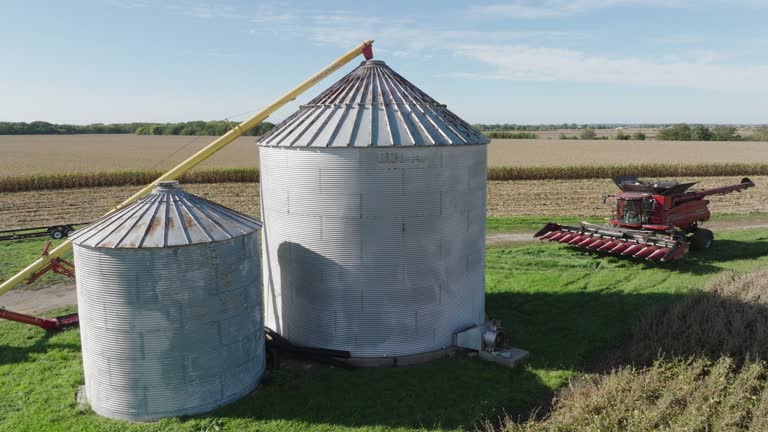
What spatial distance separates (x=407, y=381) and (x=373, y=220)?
354cm

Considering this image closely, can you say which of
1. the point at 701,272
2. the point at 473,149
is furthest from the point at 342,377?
the point at 701,272

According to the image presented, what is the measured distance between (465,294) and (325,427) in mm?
4972

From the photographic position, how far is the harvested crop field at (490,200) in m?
31.5

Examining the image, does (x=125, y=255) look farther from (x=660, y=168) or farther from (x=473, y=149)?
(x=660, y=168)

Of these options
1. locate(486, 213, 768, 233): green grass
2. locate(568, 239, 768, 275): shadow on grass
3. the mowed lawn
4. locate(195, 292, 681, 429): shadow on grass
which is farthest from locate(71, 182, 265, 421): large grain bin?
locate(486, 213, 768, 233): green grass

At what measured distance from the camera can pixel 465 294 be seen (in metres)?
13.6

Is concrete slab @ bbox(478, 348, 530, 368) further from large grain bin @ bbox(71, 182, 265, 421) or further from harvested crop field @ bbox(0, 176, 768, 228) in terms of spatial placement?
harvested crop field @ bbox(0, 176, 768, 228)

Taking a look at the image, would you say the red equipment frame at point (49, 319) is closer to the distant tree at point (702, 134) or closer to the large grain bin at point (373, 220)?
the large grain bin at point (373, 220)

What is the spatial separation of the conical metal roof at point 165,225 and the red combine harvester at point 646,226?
49.2 feet

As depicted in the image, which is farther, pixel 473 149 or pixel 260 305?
pixel 473 149

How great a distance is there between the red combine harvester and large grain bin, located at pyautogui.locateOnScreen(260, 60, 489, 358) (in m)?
9.94

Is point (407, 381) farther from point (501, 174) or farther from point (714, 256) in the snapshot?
point (501, 174)

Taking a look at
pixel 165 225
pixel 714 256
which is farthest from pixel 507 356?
pixel 714 256

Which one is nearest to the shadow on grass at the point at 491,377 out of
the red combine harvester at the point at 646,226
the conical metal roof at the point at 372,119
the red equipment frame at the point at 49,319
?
the red combine harvester at the point at 646,226
